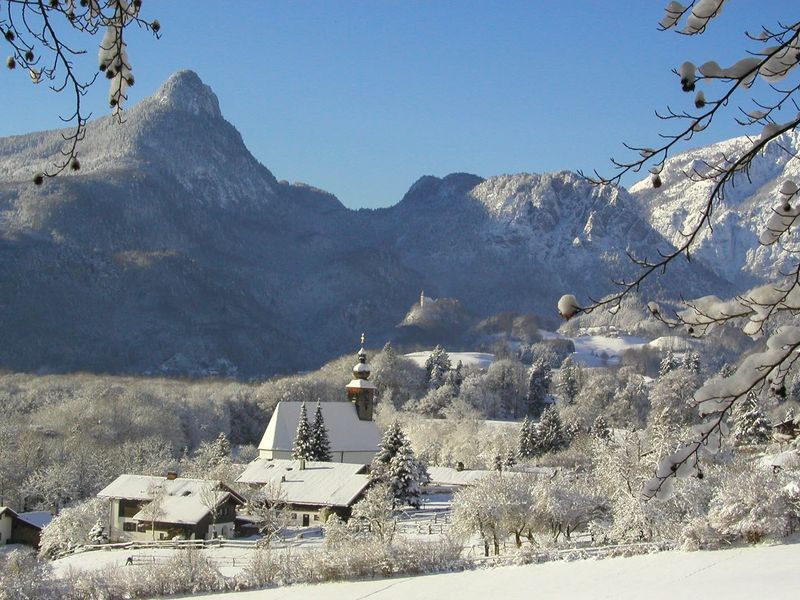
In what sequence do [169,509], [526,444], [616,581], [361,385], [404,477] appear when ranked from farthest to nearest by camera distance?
[526,444], [361,385], [404,477], [169,509], [616,581]

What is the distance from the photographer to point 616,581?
88.1 ft

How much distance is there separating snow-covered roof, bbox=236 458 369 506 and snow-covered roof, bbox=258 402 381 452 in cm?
875

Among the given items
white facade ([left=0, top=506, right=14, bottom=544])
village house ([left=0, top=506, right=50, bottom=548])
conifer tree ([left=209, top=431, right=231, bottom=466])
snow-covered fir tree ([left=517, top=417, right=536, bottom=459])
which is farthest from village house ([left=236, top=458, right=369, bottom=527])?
snow-covered fir tree ([left=517, top=417, right=536, bottom=459])

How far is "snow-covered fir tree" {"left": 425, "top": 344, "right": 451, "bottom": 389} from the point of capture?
12294 centimetres

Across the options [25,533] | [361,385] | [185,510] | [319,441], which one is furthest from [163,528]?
[361,385]

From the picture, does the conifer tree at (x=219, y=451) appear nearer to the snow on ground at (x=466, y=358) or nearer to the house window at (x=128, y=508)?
the house window at (x=128, y=508)

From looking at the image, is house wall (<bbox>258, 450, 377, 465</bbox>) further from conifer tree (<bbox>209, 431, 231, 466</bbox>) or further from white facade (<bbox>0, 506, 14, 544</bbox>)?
white facade (<bbox>0, 506, 14, 544</bbox>)

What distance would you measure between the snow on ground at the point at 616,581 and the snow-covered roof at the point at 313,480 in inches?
827

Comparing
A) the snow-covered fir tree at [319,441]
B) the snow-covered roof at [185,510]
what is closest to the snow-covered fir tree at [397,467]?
the snow-covered roof at [185,510]

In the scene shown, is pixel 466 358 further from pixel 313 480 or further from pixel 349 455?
pixel 313 480

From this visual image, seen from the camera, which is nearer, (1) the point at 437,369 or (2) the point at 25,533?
(2) the point at 25,533

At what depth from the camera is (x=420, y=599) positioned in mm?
27125

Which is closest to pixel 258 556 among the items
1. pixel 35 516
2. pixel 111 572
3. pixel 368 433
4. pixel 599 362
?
pixel 111 572

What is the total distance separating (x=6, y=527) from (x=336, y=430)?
24.1 m
